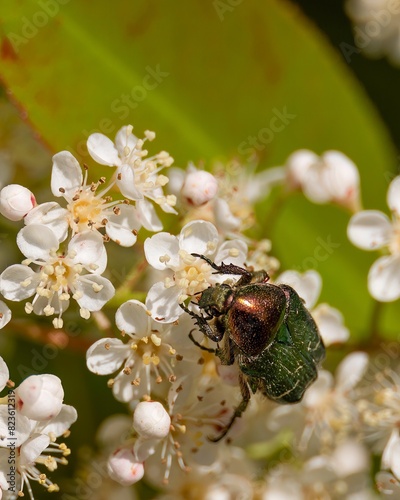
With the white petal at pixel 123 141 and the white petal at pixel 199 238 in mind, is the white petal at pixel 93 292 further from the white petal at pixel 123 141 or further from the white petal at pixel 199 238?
the white petal at pixel 123 141

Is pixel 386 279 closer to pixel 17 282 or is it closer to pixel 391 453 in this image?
pixel 391 453

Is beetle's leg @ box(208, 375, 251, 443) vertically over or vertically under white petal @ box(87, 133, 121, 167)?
under

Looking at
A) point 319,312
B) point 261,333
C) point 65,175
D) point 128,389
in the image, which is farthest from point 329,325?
point 65,175

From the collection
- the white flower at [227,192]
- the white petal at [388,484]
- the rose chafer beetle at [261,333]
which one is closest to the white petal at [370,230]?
the white flower at [227,192]

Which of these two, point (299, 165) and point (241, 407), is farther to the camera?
point (299, 165)

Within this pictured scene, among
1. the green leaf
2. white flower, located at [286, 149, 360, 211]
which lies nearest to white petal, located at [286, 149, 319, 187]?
white flower, located at [286, 149, 360, 211]

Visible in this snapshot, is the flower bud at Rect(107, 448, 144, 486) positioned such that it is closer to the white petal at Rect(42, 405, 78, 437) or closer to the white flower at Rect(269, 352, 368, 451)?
the white petal at Rect(42, 405, 78, 437)

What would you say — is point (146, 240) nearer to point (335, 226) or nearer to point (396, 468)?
point (396, 468)
